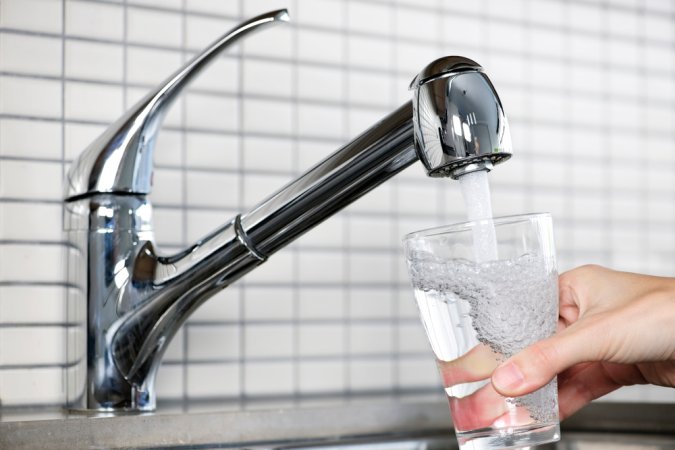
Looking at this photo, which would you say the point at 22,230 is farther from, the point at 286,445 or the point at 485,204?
the point at 485,204

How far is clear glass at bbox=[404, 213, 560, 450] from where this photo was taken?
55 cm

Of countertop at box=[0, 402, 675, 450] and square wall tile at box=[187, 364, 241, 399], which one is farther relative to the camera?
square wall tile at box=[187, 364, 241, 399]

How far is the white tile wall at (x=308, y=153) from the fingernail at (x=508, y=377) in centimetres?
41

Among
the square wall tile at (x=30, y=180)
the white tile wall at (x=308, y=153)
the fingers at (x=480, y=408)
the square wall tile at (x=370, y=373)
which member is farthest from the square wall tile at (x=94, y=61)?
the fingers at (x=480, y=408)

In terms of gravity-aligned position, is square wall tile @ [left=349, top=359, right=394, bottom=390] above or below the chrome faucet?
below

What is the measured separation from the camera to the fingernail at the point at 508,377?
1.77 feet

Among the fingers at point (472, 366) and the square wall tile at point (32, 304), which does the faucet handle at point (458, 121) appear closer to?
the fingers at point (472, 366)

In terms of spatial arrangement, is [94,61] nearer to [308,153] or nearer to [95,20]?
[95,20]

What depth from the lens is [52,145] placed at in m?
0.88

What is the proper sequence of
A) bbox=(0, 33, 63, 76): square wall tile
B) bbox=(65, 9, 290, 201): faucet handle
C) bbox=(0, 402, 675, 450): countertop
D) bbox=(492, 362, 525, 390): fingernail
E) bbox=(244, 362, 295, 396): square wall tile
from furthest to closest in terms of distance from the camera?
1. bbox=(244, 362, 295, 396): square wall tile
2. bbox=(0, 33, 63, 76): square wall tile
3. bbox=(65, 9, 290, 201): faucet handle
4. bbox=(0, 402, 675, 450): countertop
5. bbox=(492, 362, 525, 390): fingernail

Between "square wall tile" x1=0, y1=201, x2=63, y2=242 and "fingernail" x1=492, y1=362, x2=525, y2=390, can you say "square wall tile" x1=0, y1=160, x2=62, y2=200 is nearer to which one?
"square wall tile" x1=0, y1=201, x2=63, y2=242

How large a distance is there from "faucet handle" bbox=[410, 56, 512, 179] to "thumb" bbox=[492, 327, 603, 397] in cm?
13

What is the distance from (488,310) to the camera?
0.55 meters

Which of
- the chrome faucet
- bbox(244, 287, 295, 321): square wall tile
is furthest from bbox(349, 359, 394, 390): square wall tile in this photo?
the chrome faucet
